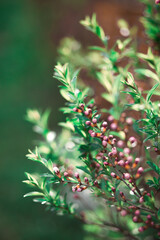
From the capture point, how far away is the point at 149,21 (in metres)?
0.92

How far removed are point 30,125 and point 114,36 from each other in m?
1.56

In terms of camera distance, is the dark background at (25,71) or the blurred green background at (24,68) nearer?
the dark background at (25,71)

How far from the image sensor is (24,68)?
11.0ft

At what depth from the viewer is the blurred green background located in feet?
9.21

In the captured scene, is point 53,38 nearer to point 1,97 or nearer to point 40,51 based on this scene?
point 40,51

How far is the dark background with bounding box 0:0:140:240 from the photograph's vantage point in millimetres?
2424

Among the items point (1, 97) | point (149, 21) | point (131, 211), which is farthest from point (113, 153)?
point (1, 97)

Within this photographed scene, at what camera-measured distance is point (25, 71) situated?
3.34m

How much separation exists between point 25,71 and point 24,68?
5cm

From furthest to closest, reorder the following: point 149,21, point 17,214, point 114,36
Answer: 1. point 17,214
2. point 114,36
3. point 149,21

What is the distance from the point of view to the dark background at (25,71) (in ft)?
7.95

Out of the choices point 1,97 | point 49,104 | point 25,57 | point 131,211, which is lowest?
point 131,211

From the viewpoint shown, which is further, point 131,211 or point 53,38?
point 53,38

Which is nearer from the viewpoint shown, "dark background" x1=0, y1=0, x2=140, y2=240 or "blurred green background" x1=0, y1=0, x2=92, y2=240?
"dark background" x1=0, y1=0, x2=140, y2=240
